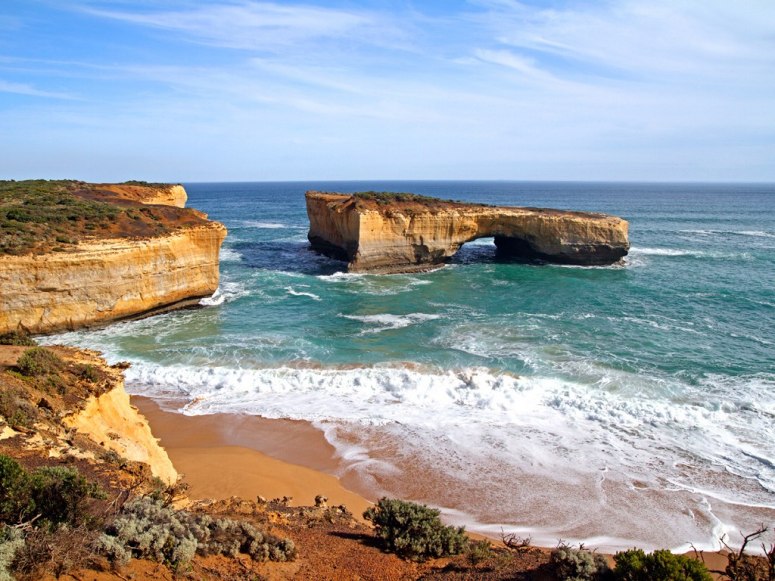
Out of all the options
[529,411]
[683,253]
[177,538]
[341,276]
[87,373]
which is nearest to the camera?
[177,538]

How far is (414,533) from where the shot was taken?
8969mm

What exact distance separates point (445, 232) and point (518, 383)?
68.3 feet

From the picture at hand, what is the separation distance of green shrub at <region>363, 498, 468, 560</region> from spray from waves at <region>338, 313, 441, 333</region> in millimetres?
15490

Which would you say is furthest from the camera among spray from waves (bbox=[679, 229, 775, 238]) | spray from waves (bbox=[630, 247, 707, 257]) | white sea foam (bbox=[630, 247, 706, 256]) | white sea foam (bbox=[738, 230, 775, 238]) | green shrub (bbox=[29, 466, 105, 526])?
spray from waves (bbox=[679, 229, 775, 238])

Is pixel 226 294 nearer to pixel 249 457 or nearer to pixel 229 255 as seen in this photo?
pixel 229 255

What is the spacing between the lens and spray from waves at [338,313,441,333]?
25234 millimetres

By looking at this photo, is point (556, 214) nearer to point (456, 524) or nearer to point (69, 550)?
point (456, 524)

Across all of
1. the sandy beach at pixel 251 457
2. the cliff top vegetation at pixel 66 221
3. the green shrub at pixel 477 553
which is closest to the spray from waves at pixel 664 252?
the cliff top vegetation at pixel 66 221

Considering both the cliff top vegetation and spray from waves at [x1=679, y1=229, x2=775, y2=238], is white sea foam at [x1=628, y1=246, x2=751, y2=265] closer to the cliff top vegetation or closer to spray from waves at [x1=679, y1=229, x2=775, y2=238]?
spray from waves at [x1=679, y1=229, x2=775, y2=238]

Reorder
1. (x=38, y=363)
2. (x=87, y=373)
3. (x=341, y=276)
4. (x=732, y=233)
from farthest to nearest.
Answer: (x=732, y=233)
(x=341, y=276)
(x=87, y=373)
(x=38, y=363)

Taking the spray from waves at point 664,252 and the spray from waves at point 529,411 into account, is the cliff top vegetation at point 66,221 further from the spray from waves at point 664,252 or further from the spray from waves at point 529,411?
the spray from waves at point 664,252

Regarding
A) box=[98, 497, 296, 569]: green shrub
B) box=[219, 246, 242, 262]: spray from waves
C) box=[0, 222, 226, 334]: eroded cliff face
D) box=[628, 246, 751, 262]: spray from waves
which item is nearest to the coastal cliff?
box=[0, 222, 226, 334]: eroded cliff face

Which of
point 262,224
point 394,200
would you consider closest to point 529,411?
point 394,200

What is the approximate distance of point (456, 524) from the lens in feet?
38.8
